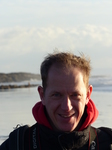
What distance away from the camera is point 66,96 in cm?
259

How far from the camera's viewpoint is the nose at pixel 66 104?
2562mm

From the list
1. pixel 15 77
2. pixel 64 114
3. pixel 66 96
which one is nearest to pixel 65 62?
pixel 66 96

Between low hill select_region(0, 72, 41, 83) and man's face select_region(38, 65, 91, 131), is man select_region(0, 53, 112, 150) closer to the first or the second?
man's face select_region(38, 65, 91, 131)

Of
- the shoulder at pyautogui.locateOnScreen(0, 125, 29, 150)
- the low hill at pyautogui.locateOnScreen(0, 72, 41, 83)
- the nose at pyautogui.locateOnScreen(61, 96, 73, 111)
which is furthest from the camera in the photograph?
the low hill at pyautogui.locateOnScreen(0, 72, 41, 83)

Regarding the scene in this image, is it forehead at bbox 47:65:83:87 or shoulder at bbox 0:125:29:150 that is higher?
forehead at bbox 47:65:83:87

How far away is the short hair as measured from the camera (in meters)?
2.65

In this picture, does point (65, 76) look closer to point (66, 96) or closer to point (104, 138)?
point (66, 96)

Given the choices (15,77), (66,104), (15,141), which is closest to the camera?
(66,104)

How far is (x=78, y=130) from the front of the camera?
2.69 m

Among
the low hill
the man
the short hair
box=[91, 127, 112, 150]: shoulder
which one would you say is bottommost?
the low hill

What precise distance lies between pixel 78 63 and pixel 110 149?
2.18 ft

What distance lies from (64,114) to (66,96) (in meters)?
0.12

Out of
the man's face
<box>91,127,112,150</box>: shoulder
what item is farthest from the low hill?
the man's face

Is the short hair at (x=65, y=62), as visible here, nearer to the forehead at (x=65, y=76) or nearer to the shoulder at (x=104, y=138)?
the forehead at (x=65, y=76)
